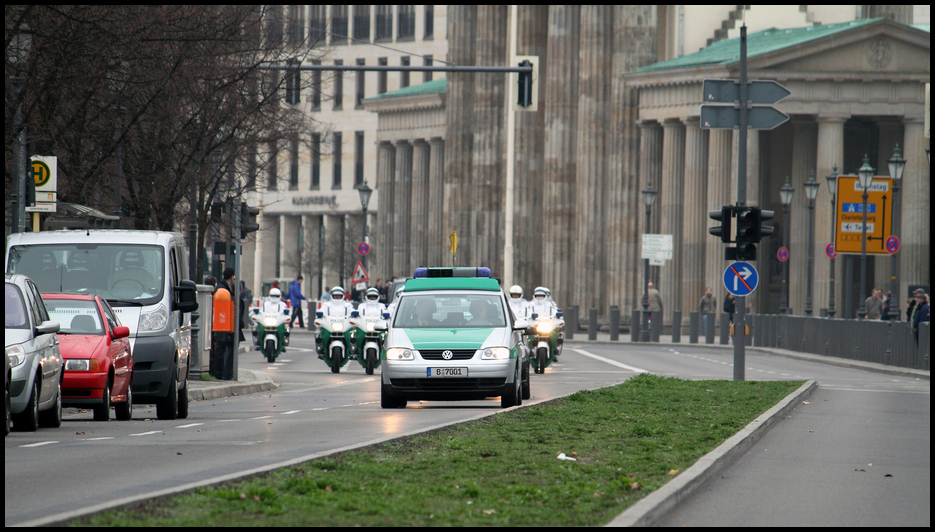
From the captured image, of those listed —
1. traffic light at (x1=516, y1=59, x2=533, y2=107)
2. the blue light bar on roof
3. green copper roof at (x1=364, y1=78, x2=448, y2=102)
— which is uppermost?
green copper roof at (x1=364, y1=78, x2=448, y2=102)

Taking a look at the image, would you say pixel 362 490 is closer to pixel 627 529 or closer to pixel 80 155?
pixel 627 529

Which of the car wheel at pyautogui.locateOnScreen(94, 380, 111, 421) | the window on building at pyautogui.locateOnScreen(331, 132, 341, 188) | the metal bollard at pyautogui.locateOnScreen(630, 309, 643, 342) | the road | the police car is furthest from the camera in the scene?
the window on building at pyautogui.locateOnScreen(331, 132, 341, 188)

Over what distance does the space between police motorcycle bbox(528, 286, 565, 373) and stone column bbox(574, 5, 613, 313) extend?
1060 inches

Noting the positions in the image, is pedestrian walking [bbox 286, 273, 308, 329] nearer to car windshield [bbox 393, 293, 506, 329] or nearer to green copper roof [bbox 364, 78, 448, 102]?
green copper roof [bbox 364, 78, 448, 102]

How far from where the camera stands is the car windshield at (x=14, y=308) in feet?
48.9

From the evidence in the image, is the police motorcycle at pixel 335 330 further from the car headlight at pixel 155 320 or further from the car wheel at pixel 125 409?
the car wheel at pixel 125 409

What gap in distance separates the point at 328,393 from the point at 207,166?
761 cm

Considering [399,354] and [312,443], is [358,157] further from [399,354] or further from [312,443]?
[312,443]

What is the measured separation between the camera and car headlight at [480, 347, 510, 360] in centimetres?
1906

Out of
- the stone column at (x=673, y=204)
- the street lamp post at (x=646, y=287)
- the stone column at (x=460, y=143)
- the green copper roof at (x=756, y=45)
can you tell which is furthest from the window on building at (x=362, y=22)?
the street lamp post at (x=646, y=287)

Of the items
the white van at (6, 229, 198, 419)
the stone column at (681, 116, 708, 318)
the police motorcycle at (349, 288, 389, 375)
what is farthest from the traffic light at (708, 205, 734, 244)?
the stone column at (681, 116, 708, 318)

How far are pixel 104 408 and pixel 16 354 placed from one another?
2979 mm

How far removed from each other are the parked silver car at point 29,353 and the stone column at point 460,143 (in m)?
51.3

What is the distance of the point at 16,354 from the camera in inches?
562
